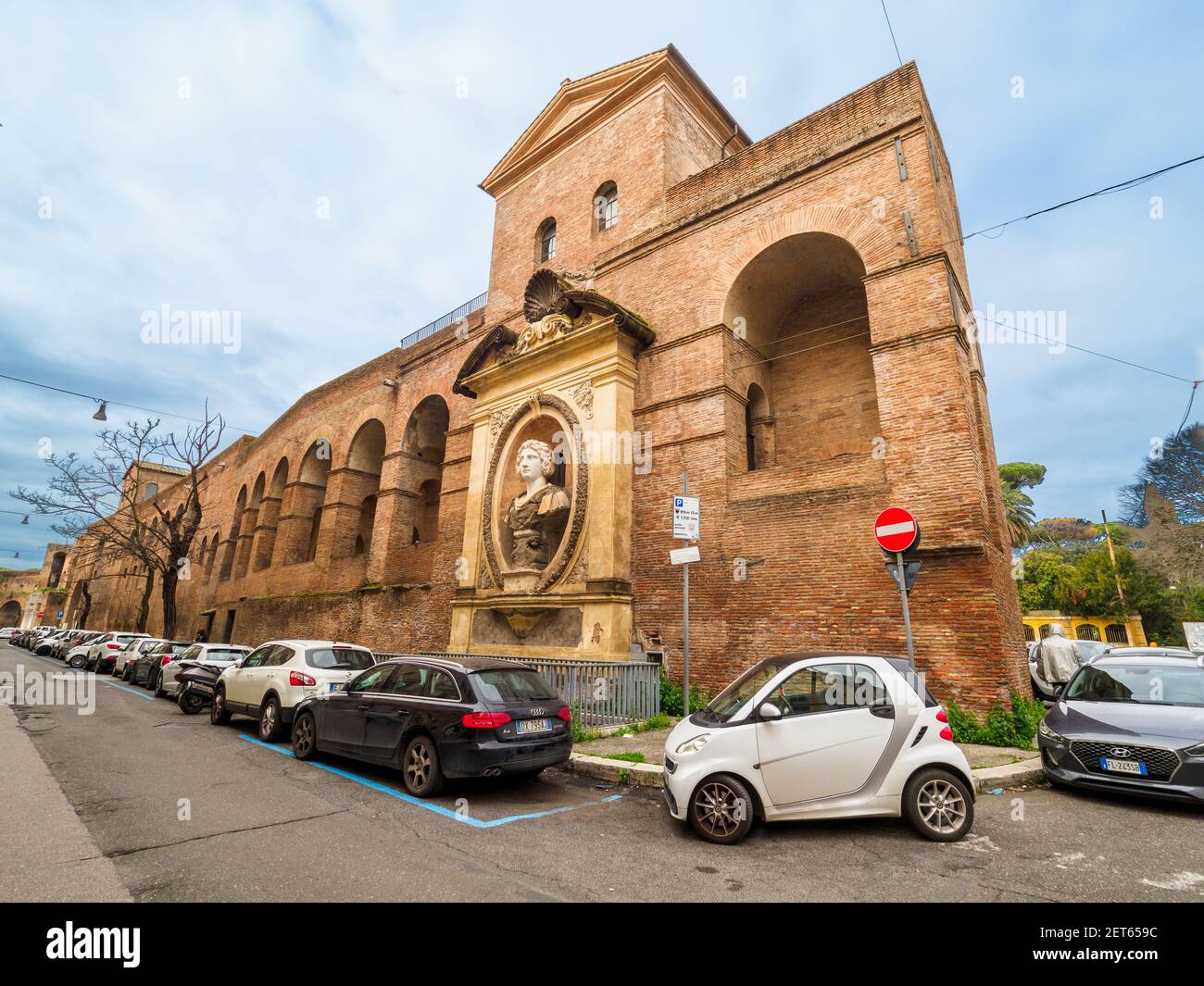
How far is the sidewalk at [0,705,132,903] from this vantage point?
3336mm

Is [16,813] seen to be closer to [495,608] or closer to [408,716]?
[408,716]

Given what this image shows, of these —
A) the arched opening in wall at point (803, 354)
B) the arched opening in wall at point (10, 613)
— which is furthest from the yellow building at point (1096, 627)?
the arched opening in wall at point (10, 613)

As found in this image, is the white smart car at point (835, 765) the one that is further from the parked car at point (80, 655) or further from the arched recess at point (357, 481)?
the parked car at point (80, 655)

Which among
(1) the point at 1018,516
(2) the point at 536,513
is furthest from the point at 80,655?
(1) the point at 1018,516

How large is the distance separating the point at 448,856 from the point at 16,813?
395cm

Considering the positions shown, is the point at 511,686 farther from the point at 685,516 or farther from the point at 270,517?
the point at 270,517

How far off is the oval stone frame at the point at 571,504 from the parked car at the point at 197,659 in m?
6.01

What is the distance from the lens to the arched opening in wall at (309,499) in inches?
933

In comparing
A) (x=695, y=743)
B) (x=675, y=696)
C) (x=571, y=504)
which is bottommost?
(x=675, y=696)

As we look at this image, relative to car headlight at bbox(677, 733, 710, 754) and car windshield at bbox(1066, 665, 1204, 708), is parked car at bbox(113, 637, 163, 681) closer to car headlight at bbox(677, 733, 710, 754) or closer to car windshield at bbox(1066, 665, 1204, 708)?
car headlight at bbox(677, 733, 710, 754)

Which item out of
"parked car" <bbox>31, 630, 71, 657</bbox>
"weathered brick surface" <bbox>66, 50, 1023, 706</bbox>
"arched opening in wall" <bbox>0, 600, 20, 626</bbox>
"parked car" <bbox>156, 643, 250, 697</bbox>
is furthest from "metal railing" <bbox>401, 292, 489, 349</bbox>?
"arched opening in wall" <bbox>0, 600, 20, 626</bbox>

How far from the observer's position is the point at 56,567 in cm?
7700

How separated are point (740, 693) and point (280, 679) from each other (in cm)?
706

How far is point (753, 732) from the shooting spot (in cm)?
461
